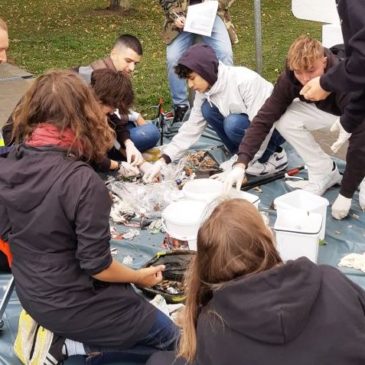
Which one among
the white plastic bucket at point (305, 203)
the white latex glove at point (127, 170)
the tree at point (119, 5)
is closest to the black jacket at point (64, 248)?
the white plastic bucket at point (305, 203)

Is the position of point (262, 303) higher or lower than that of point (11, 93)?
higher

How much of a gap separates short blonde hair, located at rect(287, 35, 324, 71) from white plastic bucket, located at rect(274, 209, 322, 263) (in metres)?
0.81

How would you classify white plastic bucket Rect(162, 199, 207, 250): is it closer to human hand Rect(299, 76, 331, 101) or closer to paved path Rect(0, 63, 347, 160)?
human hand Rect(299, 76, 331, 101)

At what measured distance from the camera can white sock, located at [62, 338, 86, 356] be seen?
7.25 feet

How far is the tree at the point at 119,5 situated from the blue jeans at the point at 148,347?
429 inches

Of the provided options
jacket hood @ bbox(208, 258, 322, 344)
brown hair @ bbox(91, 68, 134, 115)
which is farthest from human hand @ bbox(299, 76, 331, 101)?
jacket hood @ bbox(208, 258, 322, 344)

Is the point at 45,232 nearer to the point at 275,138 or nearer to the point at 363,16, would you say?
the point at 363,16

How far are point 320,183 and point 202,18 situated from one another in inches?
71.1

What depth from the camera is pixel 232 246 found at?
60.8 inches

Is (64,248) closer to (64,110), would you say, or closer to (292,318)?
(64,110)

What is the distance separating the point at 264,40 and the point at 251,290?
28.3 ft

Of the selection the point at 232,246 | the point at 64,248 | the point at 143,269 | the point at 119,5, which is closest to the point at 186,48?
the point at 143,269

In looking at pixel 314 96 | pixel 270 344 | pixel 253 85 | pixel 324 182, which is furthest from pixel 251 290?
pixel 253 85

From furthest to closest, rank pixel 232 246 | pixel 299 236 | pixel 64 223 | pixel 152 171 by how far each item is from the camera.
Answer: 1. pixel 152 171
2. pixel 299 236
3. pixel 64 223
4. pixel 232 246
